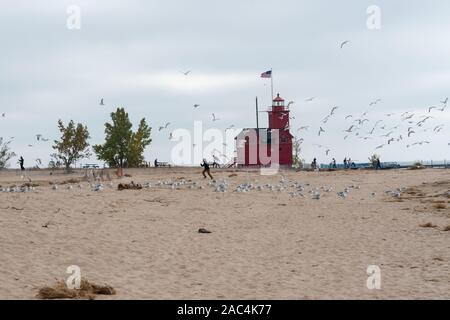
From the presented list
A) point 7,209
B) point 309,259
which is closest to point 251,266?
point 309,259

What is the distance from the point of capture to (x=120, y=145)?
7512 cm

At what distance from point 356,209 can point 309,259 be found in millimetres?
12621

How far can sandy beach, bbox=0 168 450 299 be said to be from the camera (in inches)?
491

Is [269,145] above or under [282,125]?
under

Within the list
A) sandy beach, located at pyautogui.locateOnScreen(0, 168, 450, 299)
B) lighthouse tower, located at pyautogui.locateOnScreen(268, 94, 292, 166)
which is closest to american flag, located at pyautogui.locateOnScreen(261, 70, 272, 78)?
lighthouse tower, located at pyautogui.locateOnScreen(268, 94, 292, 166)

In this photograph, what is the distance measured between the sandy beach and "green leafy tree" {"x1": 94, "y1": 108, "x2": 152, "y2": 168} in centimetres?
4446

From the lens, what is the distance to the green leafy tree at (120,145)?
245 ft

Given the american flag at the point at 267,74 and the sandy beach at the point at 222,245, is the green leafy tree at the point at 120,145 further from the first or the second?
the sandy beach at the point at 222,245

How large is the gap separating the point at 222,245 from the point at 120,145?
58737 mm

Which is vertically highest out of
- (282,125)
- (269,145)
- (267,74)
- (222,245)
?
(267,74)

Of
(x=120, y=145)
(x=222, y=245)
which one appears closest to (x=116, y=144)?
(x=120, y=145)

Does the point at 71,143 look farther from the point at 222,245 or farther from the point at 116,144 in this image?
the point at 222,245

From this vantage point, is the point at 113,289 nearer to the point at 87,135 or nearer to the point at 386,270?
the point at 386,270
